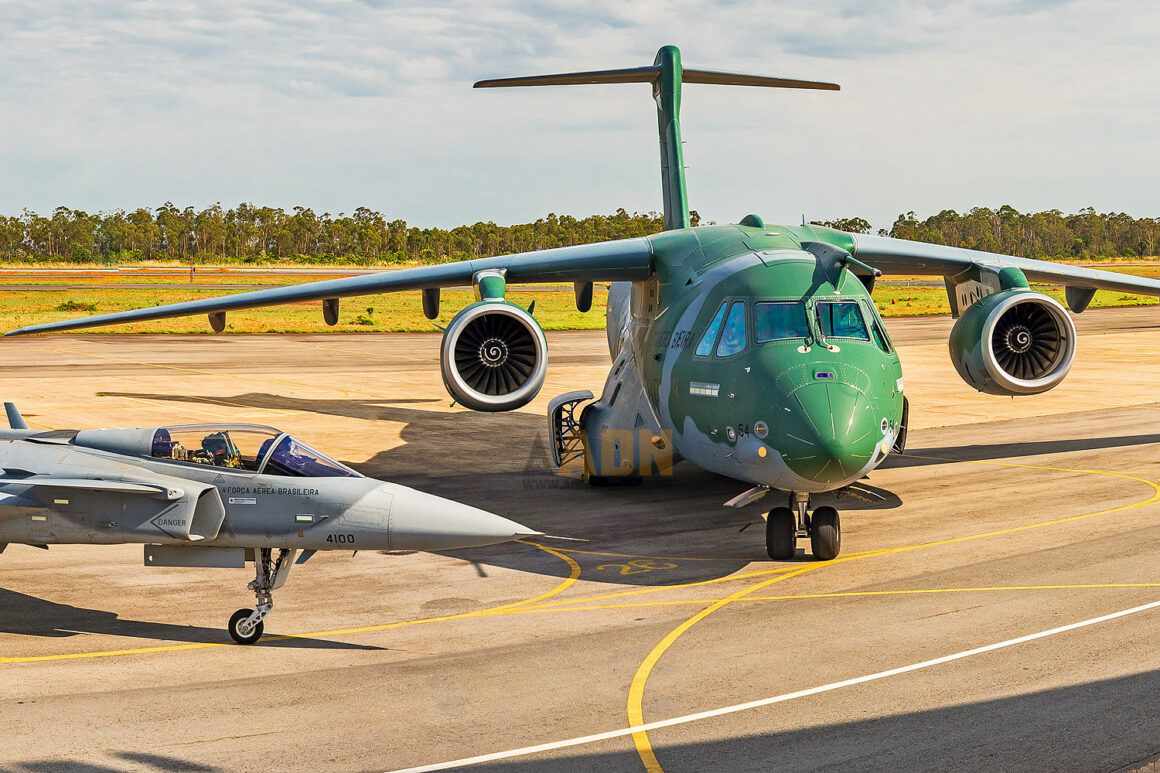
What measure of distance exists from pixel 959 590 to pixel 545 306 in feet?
224

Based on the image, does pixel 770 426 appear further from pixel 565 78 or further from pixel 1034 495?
pixel 565 78

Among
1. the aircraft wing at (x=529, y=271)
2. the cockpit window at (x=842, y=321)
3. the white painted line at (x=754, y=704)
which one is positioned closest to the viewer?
the white painted line at (x=754, y=704)

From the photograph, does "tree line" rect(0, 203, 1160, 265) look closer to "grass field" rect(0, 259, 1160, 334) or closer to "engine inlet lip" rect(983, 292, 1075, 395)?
"grass field" rect(0, 259, 1160, 334)

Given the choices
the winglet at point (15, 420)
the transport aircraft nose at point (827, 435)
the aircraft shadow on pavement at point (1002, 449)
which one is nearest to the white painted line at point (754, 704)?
the transport aircraft nose at point (827, 435)

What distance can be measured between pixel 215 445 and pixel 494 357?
6138 millimetres

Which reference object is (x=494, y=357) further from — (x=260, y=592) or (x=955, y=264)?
(x=955, y=264)

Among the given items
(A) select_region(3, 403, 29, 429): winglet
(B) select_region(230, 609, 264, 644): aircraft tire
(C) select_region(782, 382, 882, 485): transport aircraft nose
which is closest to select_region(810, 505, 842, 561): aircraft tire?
(C) select_region(782, 382, 882, 485): transport aircraft nose

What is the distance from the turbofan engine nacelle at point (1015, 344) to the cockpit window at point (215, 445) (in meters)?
11.3

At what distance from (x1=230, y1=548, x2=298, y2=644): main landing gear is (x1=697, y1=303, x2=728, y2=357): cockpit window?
6420mm

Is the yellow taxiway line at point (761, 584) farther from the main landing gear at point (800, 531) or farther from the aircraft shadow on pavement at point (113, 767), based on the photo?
the aircraft shadow on pavement at point (113, 767)

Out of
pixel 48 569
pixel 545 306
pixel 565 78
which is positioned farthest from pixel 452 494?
pixel 545 306

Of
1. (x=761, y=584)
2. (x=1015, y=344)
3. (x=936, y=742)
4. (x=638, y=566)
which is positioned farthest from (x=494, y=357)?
(x=936, y=742)

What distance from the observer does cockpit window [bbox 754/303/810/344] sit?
15344 mm

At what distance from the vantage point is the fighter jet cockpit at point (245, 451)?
40.7ft
